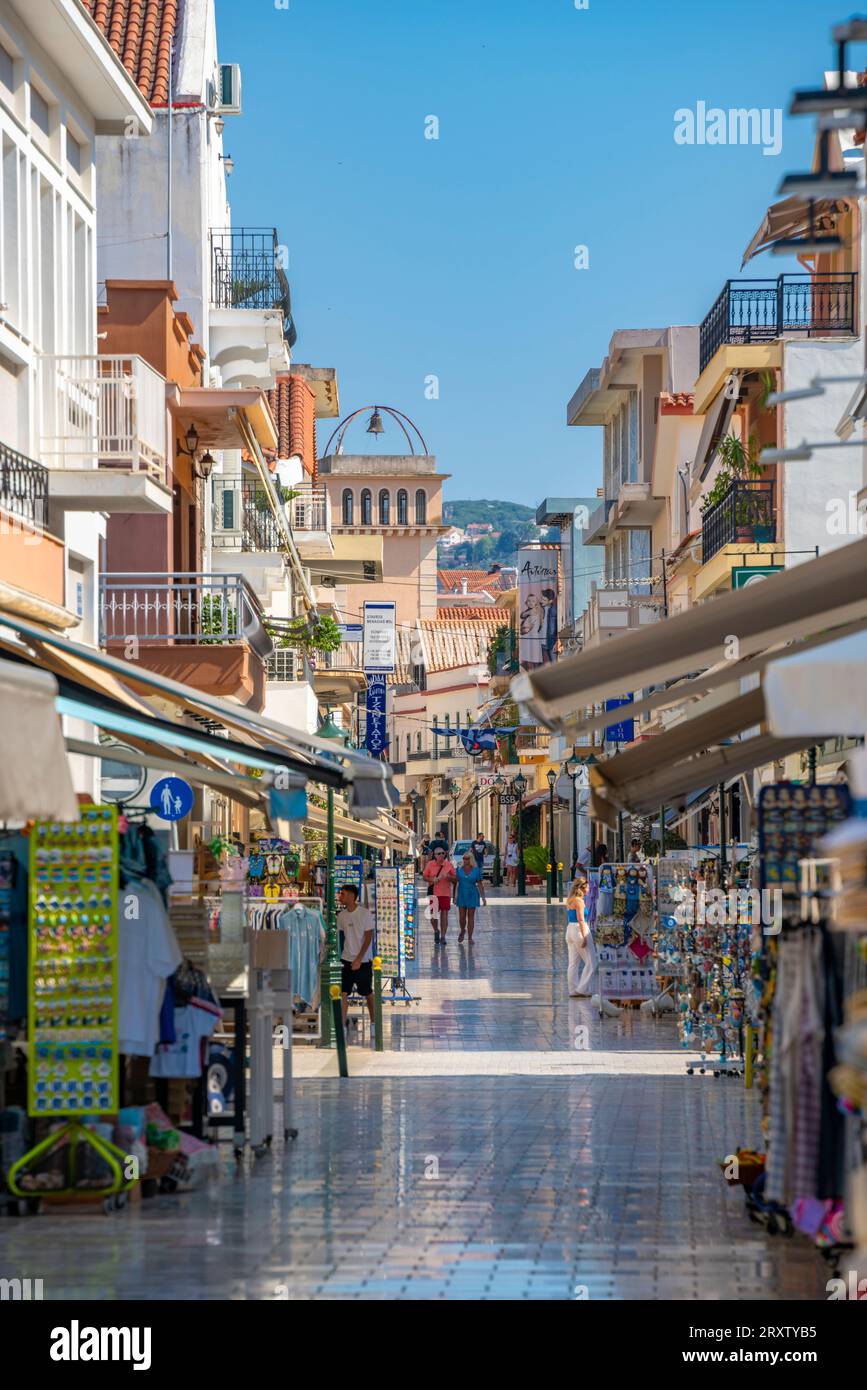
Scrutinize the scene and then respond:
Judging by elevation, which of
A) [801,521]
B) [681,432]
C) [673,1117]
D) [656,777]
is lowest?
[673,1117]

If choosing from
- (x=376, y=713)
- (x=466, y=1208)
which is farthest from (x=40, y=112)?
(x=376, y=713)

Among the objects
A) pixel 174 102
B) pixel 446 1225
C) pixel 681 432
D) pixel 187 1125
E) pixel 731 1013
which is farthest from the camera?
pixel 681 432

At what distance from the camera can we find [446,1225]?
1041 cm

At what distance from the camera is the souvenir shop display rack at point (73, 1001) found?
1078 cm

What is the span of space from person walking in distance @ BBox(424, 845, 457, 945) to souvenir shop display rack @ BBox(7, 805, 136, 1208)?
2891 centimetres

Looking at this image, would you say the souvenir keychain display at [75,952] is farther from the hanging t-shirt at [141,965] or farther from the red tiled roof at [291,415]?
the red tiled roof at [291,415]

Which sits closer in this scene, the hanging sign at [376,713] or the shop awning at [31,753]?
the shop awning at [31,753]

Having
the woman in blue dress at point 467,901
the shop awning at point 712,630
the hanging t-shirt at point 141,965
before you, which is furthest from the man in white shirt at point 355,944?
the woman in blue dress at point 467,901

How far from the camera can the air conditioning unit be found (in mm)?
39469

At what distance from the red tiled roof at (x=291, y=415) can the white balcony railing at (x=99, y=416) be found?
33677 millimetres

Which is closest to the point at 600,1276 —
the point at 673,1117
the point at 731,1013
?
the point at 673,1117

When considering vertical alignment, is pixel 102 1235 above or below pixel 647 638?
below
